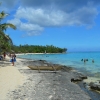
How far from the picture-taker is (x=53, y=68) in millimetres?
25516

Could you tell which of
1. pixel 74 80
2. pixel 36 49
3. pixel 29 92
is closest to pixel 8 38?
pixel 74 80

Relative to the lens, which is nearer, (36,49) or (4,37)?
(4,37)

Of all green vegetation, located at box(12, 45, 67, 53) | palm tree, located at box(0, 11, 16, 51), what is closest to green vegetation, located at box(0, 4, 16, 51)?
palm tree, located at box(0, 11, 16, 51)

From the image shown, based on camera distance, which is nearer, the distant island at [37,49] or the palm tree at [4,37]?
the palm tree at [4,37]

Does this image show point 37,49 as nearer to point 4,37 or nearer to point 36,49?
point 36,49

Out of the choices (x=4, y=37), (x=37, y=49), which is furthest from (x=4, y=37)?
(x=37, y=49)

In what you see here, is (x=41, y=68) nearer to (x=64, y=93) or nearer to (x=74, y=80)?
(x=74, y=80)

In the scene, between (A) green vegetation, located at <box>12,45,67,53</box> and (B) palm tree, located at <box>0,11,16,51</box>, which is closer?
(B) palm tree, located at <box>0,11,16,51</box>

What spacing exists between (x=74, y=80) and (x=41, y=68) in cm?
695

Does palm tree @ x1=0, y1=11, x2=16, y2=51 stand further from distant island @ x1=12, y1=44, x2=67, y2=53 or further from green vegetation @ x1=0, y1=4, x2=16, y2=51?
distant island @ x1=12, y1=44, x2=67, y2=53

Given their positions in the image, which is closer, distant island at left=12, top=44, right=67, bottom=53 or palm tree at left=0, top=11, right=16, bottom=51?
palm tree at left=0, top=11, right=16, bottom=51

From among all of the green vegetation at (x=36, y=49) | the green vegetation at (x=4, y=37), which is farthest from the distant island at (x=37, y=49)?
the green vegetation at (x=4, y=37)

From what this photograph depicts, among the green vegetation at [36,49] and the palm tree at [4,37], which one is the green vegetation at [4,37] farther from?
the green vegetation at [36,49]

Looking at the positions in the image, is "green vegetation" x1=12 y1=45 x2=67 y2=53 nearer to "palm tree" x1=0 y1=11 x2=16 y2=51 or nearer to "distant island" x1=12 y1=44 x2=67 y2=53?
"distant island" x1=12 y1=44 x2=67 y2=53
